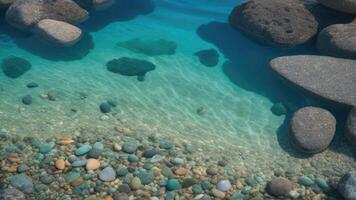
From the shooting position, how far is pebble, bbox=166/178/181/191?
5762 mm

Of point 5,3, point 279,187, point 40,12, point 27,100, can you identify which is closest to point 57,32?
point 40,12

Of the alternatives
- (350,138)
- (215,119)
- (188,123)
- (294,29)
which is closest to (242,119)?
(215,119)

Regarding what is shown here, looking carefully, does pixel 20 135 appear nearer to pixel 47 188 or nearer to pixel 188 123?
pixel 47 188

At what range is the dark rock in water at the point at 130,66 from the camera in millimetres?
8445

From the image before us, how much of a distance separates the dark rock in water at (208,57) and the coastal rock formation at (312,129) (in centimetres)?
255

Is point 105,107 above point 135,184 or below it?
above

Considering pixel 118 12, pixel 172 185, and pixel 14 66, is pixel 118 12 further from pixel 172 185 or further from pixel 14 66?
pixel 172 185

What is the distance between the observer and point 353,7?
28.4ft

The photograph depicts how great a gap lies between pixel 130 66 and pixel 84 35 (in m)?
1.66

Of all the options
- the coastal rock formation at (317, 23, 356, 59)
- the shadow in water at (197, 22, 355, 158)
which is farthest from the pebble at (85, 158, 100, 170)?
the coastal rock formation at (317, 23, 356, 59)

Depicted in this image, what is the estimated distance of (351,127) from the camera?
6789 mm

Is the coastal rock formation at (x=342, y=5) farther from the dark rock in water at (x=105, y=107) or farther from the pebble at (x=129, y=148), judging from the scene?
the pebble at (x=129, y=148)

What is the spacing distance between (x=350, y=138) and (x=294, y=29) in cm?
304

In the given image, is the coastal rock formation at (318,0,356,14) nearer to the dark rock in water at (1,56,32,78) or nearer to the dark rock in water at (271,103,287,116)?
the dark rock in water at (271,103,287,116)
